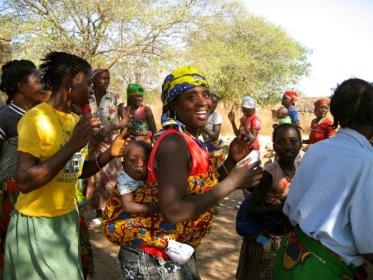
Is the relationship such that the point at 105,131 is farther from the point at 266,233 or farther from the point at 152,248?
the point at 266,233

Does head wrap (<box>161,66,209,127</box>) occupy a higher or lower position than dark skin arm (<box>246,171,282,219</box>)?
higher

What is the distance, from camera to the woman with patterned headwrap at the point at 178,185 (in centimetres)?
168

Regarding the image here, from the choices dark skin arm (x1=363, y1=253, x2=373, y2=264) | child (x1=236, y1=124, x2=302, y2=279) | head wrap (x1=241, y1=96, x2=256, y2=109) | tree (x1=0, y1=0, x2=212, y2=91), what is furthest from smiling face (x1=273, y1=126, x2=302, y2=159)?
tree (x1=0, y1=0, x2=212, y2=91)

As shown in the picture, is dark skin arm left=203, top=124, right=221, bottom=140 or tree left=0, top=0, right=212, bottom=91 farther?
tree left=0, top=0, right=212, bottom=91

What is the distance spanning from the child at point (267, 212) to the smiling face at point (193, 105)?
3.02 feet

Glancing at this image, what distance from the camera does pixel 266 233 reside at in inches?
105

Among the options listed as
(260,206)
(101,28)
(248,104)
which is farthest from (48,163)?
(101,28)

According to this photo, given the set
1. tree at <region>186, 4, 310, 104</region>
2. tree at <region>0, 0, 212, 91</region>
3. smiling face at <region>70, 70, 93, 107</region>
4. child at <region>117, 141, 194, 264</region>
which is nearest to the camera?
child at <region>117, 141, 194, 264</region>

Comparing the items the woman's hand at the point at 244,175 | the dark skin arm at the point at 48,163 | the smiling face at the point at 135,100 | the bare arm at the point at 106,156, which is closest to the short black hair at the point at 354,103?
the woman's hand at the point at 244,175

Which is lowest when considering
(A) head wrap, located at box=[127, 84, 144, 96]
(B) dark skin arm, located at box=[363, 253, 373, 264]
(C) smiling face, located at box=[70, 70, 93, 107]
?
(B) dark skin arm, located at box=[363, 253, 373, 264]

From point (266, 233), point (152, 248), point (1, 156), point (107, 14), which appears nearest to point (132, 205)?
point (152, 248)

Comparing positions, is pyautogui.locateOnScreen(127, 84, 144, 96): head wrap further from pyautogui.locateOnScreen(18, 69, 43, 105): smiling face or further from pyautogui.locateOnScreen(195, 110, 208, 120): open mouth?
pyautogui.locateOnScreen(195, 110, 208, 120): open mouth

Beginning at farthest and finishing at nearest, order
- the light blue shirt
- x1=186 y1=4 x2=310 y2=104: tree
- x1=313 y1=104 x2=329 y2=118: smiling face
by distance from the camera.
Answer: x1=186 y1=4 x2=310 y2=104: tree < x1=313 y1=104 x2=329 y2=118: smiling face < the light blue shirt

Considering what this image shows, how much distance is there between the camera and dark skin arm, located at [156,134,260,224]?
166 cm
